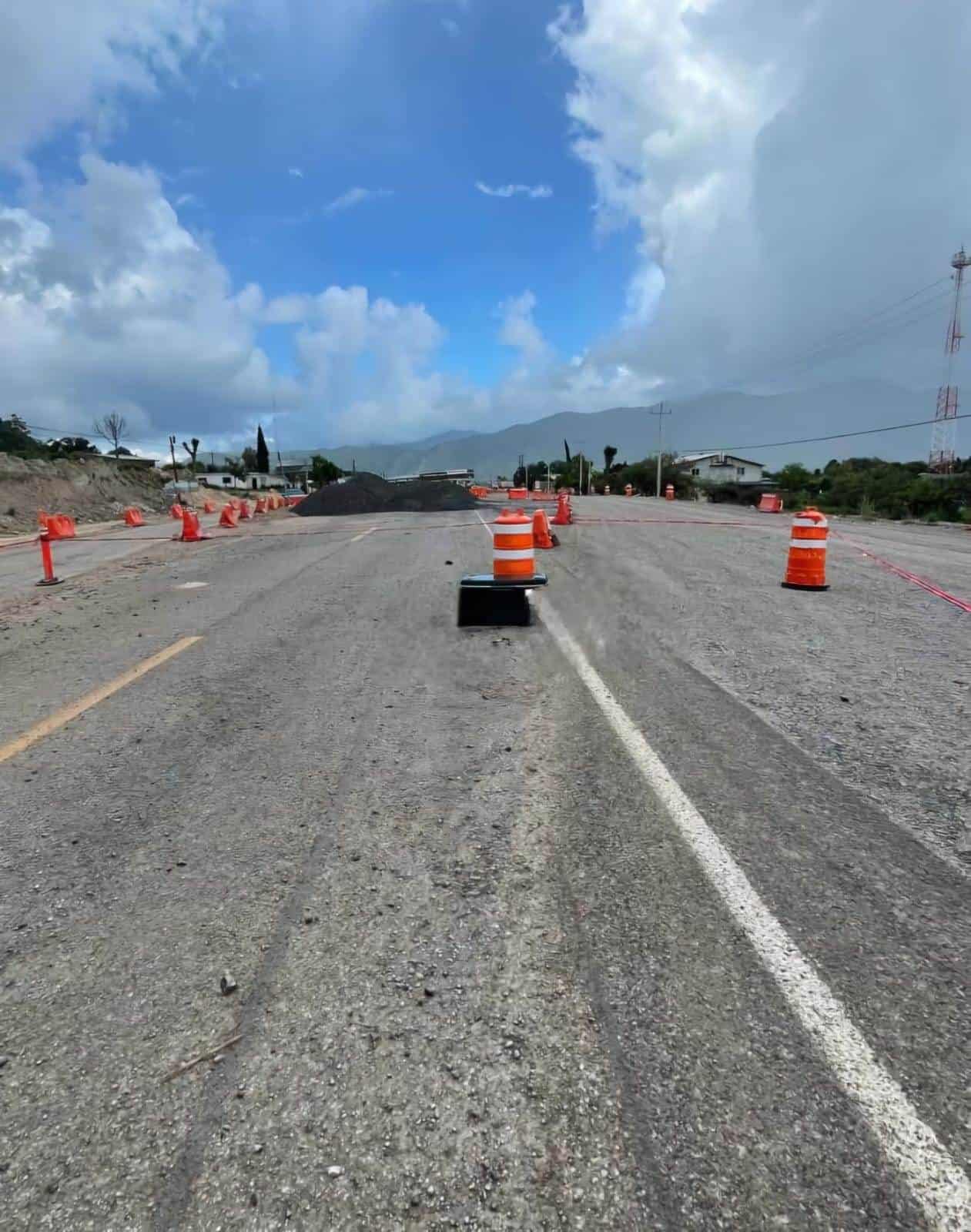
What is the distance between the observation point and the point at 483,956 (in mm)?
2490

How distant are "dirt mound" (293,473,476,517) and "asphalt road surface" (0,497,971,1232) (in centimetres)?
2860

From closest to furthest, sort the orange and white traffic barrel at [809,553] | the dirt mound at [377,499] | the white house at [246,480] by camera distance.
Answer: the orange and white traffic barrel at [809,553] < the dirt mound at [377,499] < the white house at [246,480]

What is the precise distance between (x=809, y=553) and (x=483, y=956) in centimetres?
844

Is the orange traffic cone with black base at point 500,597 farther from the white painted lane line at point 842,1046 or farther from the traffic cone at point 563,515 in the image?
the traffic cone at point 563,515

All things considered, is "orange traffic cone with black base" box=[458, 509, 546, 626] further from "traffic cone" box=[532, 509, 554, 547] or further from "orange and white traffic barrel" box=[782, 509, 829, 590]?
"traffic cone" box=[532, 509, 554, 547]

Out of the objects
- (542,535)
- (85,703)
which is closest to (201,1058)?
(85,703)

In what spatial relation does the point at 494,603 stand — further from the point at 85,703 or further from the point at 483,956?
the point at 483,956

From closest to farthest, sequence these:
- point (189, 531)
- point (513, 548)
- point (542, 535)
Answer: point (513, 548) < point (542, 535) < point (189, 531)

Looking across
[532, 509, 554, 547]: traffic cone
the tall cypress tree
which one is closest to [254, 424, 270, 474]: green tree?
the tall cypress tree

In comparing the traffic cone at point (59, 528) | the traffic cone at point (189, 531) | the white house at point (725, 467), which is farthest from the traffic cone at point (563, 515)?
the white house at point (725, 467)

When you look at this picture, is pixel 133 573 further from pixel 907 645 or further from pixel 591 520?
pixel 591 520

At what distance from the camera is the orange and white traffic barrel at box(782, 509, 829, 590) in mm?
9375

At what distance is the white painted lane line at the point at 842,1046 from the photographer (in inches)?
66.6

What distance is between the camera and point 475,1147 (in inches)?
71.4
